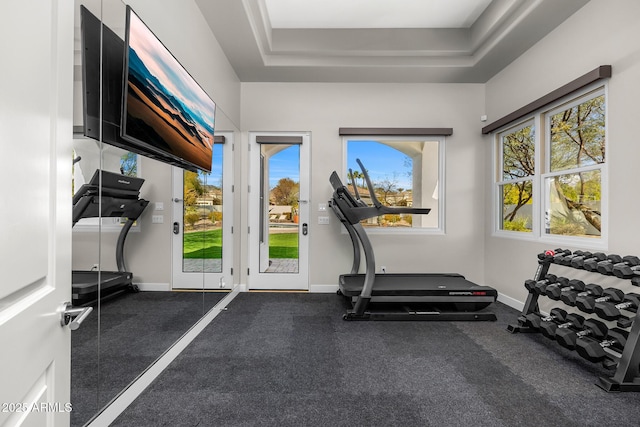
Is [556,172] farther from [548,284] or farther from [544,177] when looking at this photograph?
[548,284]

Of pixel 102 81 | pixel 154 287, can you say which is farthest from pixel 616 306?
pixel 102 81

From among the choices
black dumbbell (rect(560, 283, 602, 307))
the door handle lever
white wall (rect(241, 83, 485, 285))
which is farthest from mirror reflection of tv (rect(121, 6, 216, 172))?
black dumbbell (rect(560, 283, 602, 307))

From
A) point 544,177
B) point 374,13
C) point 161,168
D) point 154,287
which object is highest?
point 374,13

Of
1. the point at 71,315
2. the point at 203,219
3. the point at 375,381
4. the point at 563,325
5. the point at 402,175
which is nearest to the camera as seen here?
the point at 71,315

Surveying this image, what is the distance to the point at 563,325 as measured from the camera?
2.42 metres

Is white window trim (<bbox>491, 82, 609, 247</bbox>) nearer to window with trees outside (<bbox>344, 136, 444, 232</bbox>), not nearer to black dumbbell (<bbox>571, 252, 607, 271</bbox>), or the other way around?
black dumbbell (<bbox>571, 252, 607, 271</bbox>)

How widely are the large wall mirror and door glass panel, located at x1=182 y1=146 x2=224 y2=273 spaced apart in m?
0.02

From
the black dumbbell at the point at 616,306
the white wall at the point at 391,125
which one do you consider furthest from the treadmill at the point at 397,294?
the black dumbbell at the point at 616,306

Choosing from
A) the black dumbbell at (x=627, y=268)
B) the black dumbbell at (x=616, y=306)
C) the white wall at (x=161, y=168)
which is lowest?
the black dumbbell at (x=616, y=306)

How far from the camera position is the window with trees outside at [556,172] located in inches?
110

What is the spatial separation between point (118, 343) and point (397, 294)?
2660 mm

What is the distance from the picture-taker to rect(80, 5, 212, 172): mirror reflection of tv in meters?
1.38

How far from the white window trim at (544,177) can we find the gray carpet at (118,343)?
3752 mm

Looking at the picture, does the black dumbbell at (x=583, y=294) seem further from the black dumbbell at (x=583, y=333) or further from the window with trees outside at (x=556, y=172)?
the window with trees outside at (x=556, y=172)
